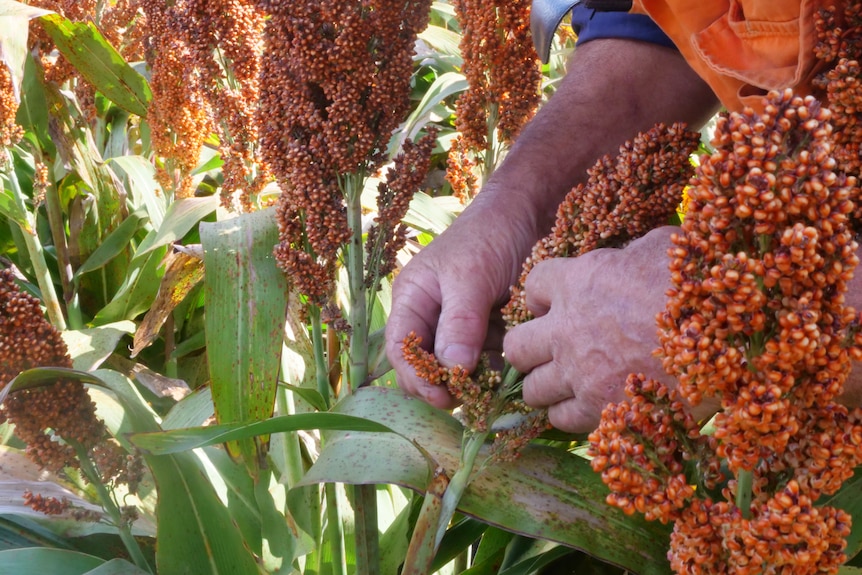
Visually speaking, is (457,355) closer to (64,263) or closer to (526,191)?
(526,191)

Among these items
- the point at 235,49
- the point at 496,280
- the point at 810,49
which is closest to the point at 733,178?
the point at 810,49

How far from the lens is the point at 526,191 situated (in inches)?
68.3

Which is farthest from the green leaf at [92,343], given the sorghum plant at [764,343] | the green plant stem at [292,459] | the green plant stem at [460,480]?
the sorghum plant at [764,343]

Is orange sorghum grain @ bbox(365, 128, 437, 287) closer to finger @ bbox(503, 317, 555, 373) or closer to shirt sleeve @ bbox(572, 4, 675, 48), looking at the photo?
finger @ bbox(503, 317, 555, 373)

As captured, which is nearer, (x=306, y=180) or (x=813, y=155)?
(x=813, y=155)

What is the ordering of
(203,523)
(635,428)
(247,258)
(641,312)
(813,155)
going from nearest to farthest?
(813,155), (635,428), (641,312), (203,523), (247,258)

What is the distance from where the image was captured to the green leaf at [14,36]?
7.61ft

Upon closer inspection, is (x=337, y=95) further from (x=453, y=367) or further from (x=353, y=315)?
(x=453, y=367)

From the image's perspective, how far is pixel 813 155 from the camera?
0.63 meters

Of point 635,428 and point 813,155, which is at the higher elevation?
point 813,155

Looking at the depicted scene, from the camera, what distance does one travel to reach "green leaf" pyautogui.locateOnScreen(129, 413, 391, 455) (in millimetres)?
1104

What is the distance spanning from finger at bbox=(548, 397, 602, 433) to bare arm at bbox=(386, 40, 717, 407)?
0.18m

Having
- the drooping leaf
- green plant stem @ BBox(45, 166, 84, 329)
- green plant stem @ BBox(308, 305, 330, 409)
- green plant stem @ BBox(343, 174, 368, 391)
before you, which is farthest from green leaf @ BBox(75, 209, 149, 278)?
green plant stem @ BBox(343, 174, 368, 391)

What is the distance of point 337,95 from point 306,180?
0.17 metres
